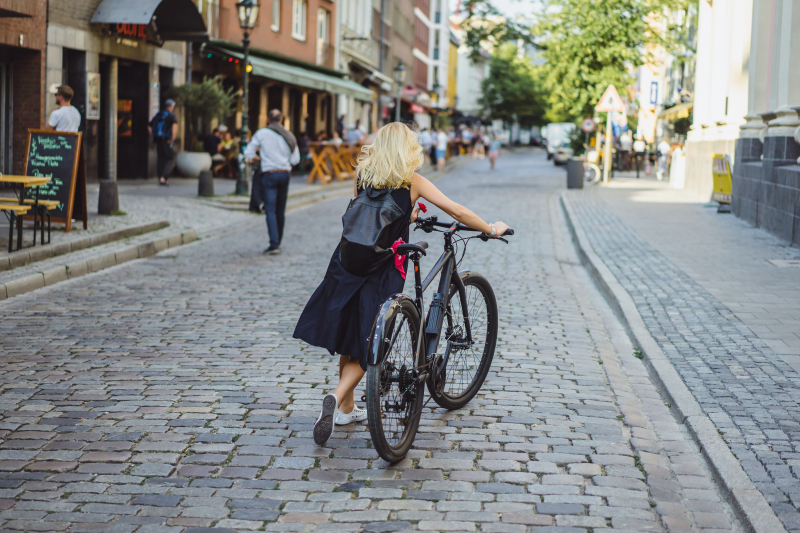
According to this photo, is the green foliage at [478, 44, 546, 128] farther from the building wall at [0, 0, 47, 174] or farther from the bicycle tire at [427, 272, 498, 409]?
the bicycle tire at [427, 272, 498, 409]

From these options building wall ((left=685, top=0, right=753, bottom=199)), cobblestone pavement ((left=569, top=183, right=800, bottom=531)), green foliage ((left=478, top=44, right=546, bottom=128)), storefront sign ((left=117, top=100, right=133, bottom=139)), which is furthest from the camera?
green foliage ((left=478, top=44, right=546, bottom=128))

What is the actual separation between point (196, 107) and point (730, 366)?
64.8 ft

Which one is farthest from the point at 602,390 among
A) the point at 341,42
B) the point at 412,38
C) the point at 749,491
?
the point at 412,38

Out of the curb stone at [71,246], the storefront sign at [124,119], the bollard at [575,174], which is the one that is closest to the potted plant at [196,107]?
the storefront sign at [124,119]

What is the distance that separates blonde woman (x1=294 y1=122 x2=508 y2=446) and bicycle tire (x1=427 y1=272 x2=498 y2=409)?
1.52ft

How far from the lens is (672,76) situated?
56.9 metres

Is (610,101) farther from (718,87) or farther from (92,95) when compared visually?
(92,95)

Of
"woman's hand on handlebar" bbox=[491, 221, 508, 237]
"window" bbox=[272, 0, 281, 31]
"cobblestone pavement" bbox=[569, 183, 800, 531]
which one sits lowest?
"cobblestone pavement" bbox=[569, 183, 800, 531]

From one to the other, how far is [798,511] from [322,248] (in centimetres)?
983

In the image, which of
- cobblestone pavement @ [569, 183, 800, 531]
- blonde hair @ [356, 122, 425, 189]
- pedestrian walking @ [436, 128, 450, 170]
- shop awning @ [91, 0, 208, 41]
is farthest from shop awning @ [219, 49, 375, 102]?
blonde hair @ [356, 122, 425, 189]

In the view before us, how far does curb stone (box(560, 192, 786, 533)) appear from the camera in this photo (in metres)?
3.94

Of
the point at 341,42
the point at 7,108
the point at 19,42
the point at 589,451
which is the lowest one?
the point at 589,451

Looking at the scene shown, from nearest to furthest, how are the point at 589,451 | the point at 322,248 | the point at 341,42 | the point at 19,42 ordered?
the point at 589,451, the point at 322,248, the point at 19,42, the point at 341,42

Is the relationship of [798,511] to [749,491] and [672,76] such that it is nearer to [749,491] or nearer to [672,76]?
[749,491]
